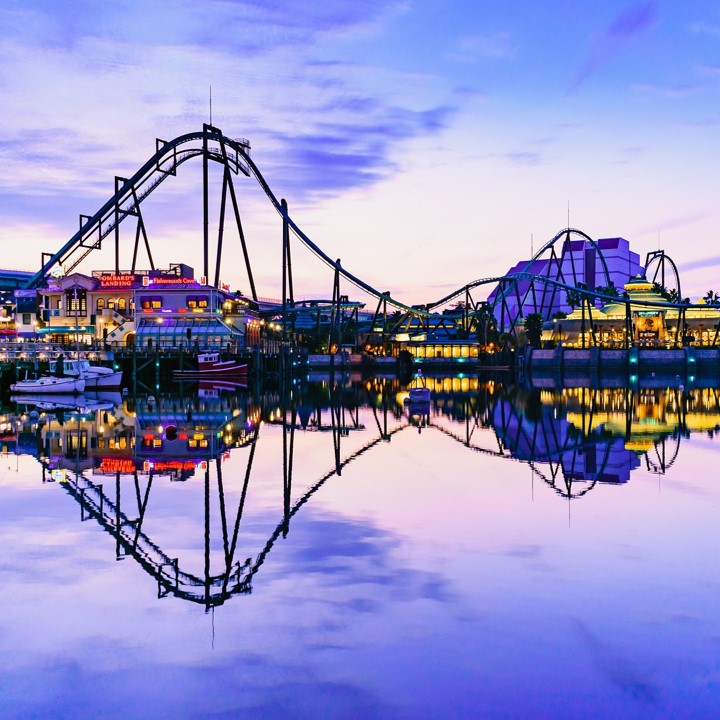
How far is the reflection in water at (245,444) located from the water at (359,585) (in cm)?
15

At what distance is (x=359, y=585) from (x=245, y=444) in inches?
757

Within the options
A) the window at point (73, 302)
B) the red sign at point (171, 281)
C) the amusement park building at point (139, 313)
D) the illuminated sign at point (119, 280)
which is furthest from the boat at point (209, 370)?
the window at point (73, 302)

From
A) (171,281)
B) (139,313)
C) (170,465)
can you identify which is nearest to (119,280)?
(139,313)

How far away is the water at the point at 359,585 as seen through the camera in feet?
28.2

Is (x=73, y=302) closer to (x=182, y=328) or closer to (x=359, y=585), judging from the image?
(x=182, y=328)

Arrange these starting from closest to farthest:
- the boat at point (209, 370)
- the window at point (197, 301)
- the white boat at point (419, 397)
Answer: the white boat at point (419, 397) → the boat at point (209, 370) → the window at point (197, 301)

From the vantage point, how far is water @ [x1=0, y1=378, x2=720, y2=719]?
8.59 meters

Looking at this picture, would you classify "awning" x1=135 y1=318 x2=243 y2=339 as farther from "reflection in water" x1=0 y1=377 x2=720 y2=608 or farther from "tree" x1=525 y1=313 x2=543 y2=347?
"tree" x1=525 y1=313 x2=543 y2=347

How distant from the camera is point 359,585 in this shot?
12.3m

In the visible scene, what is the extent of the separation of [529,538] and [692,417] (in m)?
30.7

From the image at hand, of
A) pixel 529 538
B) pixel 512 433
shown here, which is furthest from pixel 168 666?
pixel 512 433

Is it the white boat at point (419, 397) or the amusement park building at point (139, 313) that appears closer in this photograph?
the white boat at point (419, 397)

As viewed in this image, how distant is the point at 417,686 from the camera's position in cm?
863

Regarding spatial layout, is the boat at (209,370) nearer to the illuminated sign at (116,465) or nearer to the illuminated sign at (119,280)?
the illuminated sign at (119,280)
